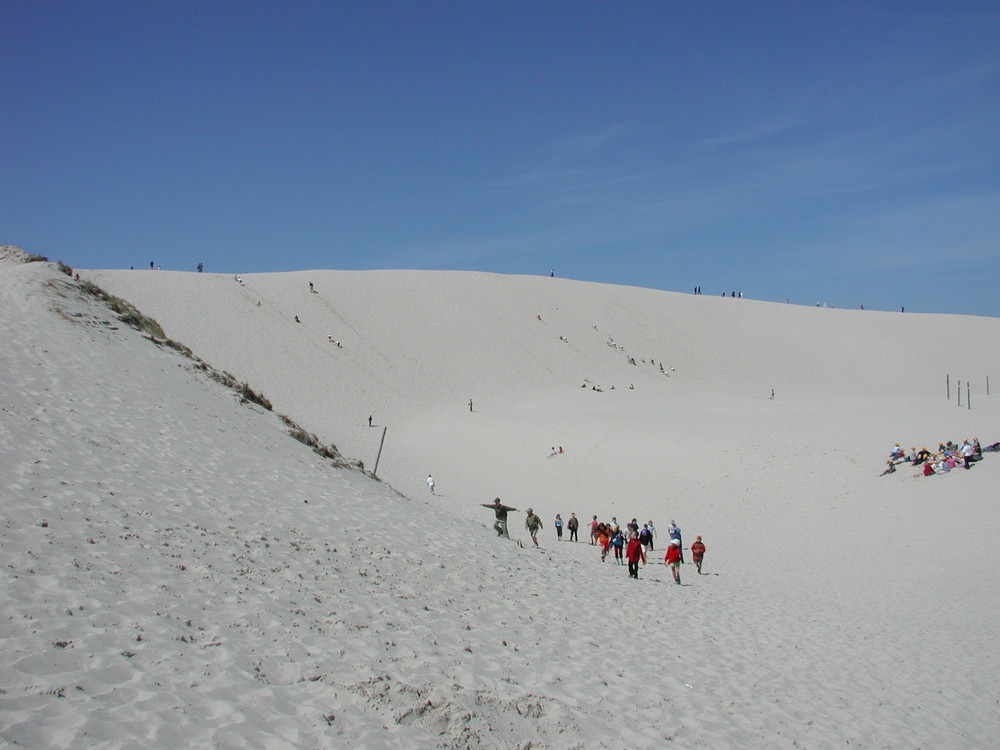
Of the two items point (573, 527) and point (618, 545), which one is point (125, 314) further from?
point (618, 545)

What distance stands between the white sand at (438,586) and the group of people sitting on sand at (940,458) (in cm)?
50

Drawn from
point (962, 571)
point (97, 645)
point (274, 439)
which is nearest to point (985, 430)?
point (962, 571)

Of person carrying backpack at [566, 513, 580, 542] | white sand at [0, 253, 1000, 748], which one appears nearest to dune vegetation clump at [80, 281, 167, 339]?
white sand at [0, 253, 1000, 748]

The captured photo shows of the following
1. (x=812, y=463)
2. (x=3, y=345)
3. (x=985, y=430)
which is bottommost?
(x=3, y=345)

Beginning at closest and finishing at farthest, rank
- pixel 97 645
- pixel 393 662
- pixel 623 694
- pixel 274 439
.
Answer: pixel 97 645
pixel 393 662
pixel 623 694
pixel 274 439

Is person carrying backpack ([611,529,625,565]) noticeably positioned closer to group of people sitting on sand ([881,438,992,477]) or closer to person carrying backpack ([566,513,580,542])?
person carrying backpack ([566,513,580,542])

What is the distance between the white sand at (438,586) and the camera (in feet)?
16.5

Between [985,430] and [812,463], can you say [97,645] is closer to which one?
[812,463]

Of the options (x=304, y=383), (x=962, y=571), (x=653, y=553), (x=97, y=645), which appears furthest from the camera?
(x=304, y=383)

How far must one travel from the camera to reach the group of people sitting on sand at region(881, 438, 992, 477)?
69.7 feet

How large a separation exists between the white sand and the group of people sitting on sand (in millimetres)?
499

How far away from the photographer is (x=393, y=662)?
5.96 metres

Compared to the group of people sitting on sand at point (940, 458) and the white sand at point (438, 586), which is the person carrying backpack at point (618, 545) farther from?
the group of people sitting on sand at point (940, 458)

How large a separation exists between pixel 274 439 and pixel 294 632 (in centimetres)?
773
